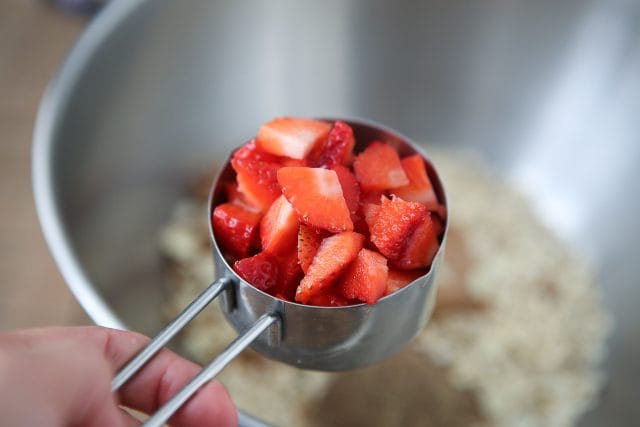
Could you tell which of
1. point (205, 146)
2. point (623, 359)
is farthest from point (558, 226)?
point (205, 146)

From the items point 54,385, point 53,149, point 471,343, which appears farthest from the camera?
point 471,343

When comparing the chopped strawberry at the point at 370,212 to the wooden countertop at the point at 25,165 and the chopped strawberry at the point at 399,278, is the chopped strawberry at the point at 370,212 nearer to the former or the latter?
the chopped strawberry at the point at 399,278

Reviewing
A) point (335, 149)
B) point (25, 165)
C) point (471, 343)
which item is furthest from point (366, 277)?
A: point (25, 165)

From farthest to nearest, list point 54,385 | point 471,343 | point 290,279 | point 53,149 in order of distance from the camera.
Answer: point 471,343, point 53,149, point 290,279, point 54,385

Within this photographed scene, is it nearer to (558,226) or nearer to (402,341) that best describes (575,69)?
(558,226)

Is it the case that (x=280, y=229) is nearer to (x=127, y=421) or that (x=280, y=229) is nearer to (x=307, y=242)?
(x=307, y=242)

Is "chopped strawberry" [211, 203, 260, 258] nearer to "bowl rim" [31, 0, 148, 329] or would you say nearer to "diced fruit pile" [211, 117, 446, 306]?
"diced fruit pile" [211, 117, 446, 306]
